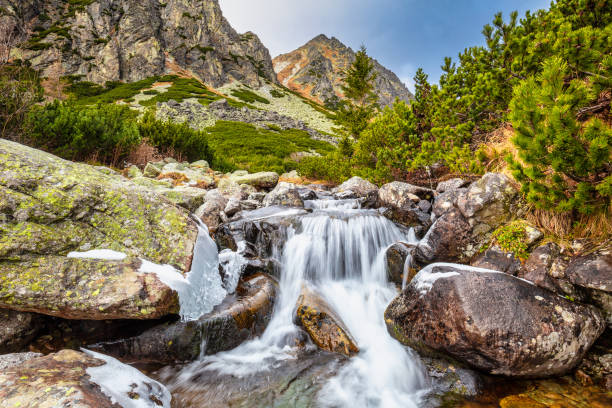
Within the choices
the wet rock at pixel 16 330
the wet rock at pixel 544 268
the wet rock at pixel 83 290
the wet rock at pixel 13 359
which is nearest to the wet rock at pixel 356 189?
the wet rock at pixel 544 268

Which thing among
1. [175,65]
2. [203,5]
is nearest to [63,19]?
[175,65]

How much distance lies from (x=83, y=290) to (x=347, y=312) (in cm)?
360

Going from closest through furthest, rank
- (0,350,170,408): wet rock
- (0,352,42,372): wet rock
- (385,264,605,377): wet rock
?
(0,350,170,408): wet rock < (0,352,42,372): wet rock < (385,264,605,377): wet rock

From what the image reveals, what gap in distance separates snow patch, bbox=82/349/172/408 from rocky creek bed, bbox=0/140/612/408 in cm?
2

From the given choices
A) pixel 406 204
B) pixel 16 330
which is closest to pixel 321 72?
pixel 406 204

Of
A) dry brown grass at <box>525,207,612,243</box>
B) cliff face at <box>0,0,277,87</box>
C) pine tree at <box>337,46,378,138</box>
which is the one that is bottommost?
dry brown grass at <box>525,207,612,243</box>

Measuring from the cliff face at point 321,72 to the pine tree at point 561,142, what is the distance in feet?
268

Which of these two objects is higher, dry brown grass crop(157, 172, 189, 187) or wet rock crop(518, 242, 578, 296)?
dry brown grass crop(157, 172, 189, 187)

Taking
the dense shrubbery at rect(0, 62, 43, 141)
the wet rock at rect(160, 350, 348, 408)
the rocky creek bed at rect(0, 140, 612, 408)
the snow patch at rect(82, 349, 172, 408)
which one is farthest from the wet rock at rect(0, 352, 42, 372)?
the dense shrubbery at rect(0, 62, 43, 141)

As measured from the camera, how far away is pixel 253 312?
3992 mm

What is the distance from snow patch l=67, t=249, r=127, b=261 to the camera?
10.2ft

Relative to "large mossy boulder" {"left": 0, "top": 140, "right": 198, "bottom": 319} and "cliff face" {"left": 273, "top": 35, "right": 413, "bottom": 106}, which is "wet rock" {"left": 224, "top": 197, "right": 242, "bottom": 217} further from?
"cliff face" {"left": 273, "top": 35, "right": 413, "bottom": 106}

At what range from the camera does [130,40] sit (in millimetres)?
53500

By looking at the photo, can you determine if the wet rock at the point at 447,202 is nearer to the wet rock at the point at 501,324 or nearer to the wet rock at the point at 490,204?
the wet rock at the point at 490,204
